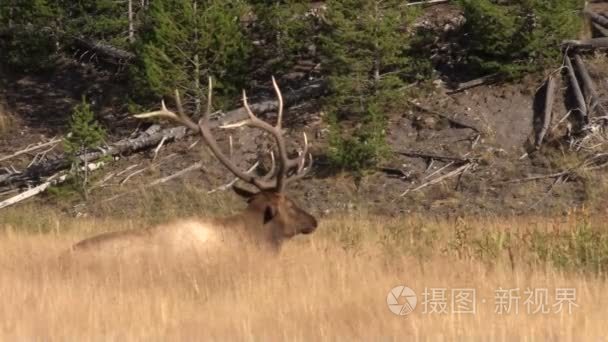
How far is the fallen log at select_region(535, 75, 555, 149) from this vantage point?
1928cm

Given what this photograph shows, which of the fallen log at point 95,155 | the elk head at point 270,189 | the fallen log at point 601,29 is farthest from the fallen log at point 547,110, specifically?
the elk head at point 270,189

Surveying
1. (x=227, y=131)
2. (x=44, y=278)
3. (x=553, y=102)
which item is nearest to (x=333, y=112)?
(x=227, y=131)

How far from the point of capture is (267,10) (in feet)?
73.0

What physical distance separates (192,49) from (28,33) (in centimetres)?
720

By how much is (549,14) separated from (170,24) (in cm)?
743

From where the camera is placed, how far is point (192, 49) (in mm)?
20875

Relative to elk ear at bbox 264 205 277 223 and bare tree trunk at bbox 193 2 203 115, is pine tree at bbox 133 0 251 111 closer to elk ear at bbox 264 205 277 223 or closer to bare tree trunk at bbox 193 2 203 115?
bare tree trunk at bbox 193 2 203 115

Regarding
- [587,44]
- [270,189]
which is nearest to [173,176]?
[587,44]

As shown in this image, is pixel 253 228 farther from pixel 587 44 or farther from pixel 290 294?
pixel 587 44

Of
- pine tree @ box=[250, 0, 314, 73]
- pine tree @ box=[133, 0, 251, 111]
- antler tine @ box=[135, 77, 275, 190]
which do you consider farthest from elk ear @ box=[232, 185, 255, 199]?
pine tree @ box=[250, 0, 314, 73]

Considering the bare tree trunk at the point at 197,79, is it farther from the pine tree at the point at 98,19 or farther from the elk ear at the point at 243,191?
the elk ear at the point at 243,191

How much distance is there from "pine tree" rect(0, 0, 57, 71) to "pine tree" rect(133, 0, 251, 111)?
16.8 ft

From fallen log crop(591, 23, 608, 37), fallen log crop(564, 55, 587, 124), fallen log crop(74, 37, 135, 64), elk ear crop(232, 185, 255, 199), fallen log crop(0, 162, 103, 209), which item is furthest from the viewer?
fallen log crop(74, 37, 135, 64)

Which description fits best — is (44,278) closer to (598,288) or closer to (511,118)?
(598,288)
